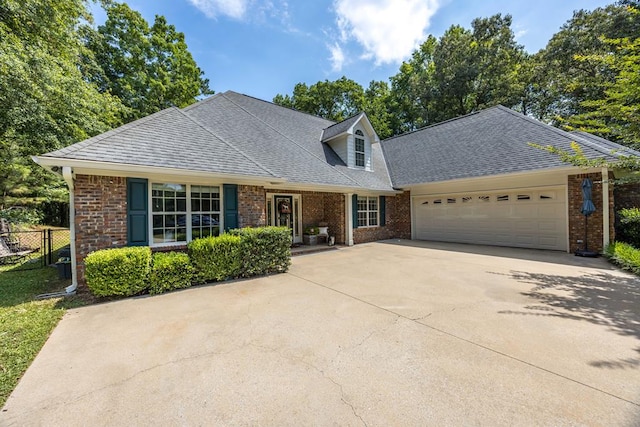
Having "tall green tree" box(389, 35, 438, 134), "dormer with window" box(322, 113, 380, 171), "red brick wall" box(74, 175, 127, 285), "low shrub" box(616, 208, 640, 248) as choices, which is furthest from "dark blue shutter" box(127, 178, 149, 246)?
"tall green tree" box(389, 35, 438, 134)

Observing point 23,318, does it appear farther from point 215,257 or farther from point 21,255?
point 21,255

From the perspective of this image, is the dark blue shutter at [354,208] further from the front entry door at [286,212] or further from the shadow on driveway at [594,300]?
the shadow on driveway at [594,300]

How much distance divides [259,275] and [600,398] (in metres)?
6.09

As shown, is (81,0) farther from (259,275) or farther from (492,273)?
(492,273)

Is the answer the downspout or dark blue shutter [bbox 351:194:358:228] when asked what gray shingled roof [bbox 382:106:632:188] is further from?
the downspout

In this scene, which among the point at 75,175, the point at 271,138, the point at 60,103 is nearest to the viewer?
the point at 75,175

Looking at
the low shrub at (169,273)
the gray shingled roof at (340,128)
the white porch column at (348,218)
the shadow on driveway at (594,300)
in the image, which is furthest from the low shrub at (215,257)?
the gray shingled roof at (340,128)

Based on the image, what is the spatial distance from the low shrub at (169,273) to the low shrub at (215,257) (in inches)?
7.6

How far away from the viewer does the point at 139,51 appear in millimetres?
18625

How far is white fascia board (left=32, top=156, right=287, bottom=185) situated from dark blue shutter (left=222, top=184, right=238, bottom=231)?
0.74ft

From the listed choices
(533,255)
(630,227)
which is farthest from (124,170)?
(630,227)

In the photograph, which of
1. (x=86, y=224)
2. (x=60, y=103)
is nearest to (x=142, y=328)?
(x=86, y=224)

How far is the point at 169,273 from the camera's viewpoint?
5.50 m

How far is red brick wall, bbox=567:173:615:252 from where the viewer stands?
820cm
